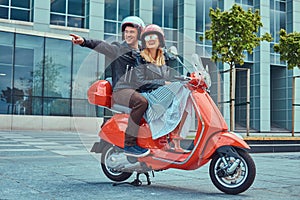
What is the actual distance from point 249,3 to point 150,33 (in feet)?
94.8

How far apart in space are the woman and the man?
90mm

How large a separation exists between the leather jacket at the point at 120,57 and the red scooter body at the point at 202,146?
27 centimetres

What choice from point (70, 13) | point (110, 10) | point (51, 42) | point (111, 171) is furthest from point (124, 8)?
point (111, 171)

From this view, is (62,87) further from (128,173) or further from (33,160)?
(128,173)

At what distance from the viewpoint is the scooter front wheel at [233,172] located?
175 inches

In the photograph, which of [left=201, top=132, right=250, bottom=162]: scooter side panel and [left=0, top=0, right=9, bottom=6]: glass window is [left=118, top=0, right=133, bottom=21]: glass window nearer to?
[left=0, top=0, right=9, bottom=6]: glass window

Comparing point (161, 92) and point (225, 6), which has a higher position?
point (225, 6)

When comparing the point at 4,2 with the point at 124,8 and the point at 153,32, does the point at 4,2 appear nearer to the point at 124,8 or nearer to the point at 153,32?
the point at 124,8

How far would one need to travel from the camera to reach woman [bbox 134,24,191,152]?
475 cm

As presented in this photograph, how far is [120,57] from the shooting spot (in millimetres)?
4914

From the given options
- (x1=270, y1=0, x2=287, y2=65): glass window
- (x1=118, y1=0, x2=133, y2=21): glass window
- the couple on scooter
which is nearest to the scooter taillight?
the couple on scooter

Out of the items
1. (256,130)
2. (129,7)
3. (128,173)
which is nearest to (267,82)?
(256,130)

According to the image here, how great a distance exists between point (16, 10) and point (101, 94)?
72.1 feet

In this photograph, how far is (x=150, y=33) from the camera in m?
4.95
